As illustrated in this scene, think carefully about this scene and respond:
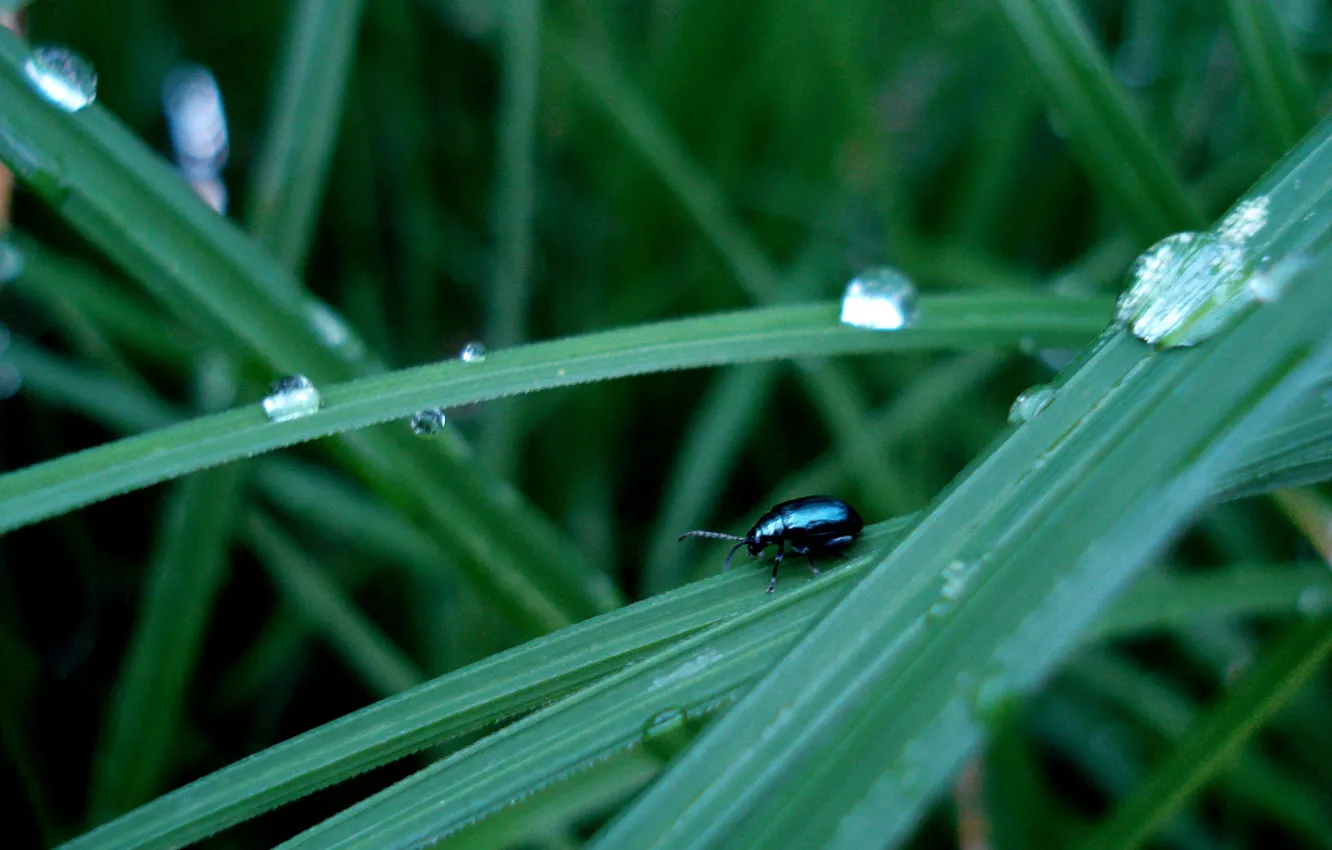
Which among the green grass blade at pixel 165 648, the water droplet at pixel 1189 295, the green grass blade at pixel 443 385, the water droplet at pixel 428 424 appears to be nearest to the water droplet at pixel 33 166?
the green grass blade at pixel 443 385

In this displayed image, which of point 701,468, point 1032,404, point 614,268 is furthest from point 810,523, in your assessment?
point 614,268

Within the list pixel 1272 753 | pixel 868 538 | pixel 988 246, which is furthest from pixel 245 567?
pixel 1272 753

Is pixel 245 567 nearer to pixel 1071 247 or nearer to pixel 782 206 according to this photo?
pixel 782 206

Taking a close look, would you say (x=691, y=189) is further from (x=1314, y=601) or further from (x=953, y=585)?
(x=953, y=585)

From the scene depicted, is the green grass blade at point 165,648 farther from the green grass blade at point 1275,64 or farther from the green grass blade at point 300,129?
the green grass blade at point 1275,64

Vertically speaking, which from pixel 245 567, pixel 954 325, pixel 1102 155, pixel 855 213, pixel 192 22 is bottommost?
pixel 954 325

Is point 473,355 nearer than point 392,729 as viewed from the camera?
No
